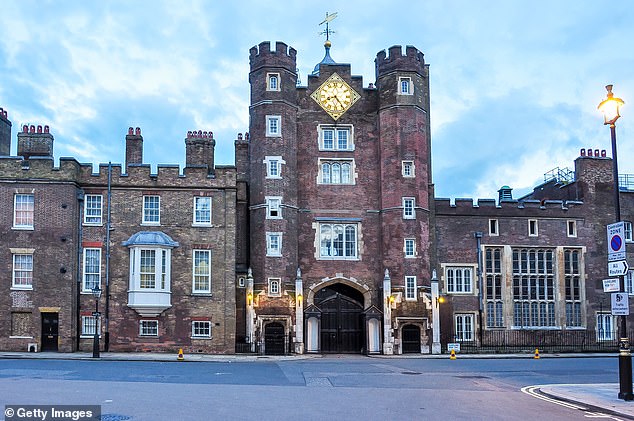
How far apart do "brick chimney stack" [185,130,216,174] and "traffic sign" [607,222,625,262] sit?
95.8ft

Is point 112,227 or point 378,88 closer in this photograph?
point 112,227

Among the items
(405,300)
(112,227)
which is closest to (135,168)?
(112,227)

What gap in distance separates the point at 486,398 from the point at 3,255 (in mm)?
28618

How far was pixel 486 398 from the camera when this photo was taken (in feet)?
61.6

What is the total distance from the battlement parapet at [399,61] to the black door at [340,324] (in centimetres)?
1373

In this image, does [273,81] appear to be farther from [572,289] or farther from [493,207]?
[572,289]

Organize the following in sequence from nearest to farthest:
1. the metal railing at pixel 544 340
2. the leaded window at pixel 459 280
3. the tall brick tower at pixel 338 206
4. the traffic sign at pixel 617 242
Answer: the traffic sign at pixel 617 242 → the tall brick tower at pixel 338 206 → the metal railing at pixel 544 340 → the leaded window at pixel 459 280

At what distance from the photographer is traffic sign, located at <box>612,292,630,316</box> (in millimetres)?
18514

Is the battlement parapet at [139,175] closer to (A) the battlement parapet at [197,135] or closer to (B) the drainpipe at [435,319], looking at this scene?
(A) the battlement parapet at [197,135]

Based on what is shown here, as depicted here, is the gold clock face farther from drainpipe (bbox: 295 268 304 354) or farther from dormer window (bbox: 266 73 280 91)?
drainpipe (bbox: 295 268 304 354)

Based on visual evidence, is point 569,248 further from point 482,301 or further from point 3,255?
point 3,255

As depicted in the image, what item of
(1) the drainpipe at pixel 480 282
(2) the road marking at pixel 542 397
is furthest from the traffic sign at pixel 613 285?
(1) the drainpipe at pixel 480 282

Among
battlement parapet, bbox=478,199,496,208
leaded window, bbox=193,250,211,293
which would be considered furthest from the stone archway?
battlement parapet, bbox=478,199,496,208

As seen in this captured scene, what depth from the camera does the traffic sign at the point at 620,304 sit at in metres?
18.5
